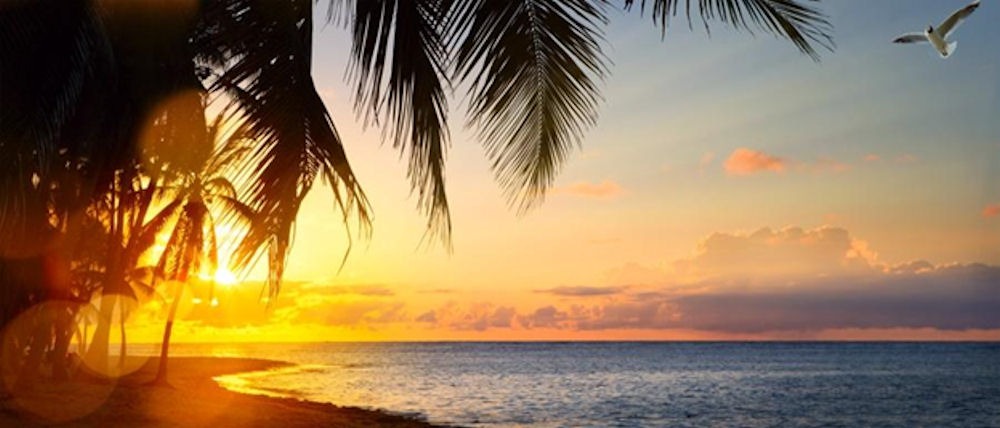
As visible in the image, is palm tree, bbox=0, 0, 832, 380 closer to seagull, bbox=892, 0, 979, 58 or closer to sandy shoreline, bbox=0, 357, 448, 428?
seagull, bbox=892, 0, 979, 58

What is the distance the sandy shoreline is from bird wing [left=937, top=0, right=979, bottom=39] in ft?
41.2

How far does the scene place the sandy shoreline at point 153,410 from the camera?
50.0 feet

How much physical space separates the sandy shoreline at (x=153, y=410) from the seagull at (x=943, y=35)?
40.4 ft

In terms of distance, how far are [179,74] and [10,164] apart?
1022 mm

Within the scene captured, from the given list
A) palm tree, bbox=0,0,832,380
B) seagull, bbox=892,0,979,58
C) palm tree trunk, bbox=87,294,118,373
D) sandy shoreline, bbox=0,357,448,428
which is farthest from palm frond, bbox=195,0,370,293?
palm tree trunk, bbox=87,294,118,373

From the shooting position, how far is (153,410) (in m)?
18.0

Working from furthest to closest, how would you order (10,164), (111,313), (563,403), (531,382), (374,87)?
(531,382) < (563,403) < (111,313) < (374,87) < (10,164)

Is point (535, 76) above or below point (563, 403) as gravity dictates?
above

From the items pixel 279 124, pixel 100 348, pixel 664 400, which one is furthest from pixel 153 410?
pixel 664 400

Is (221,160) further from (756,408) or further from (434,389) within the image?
(434,389)

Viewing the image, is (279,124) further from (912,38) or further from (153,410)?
(153,410)

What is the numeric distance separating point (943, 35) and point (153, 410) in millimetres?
15658

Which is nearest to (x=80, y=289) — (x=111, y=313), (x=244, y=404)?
(x=111, y=313)

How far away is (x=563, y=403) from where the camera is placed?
3688cm
